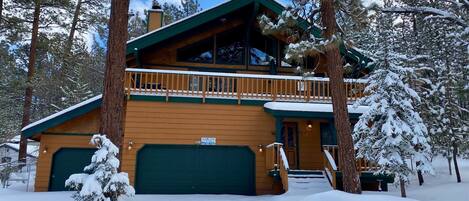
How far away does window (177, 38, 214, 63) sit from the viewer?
13.6 m

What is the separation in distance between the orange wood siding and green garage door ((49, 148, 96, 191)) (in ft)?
6.78

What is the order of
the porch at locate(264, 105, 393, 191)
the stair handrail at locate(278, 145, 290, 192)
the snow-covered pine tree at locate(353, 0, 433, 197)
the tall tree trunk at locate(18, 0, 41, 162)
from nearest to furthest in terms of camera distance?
the snow-covered pine tree at locate(353, 0, 433, 197) < the stair handrail at locate(278, 145, 290, 192) < the porch at locate(264, 105, 393, 191) < the tall tree trunk at locate(18, 0, 41, 162)

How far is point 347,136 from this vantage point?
8.02 metres

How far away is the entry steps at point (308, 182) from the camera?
33.2 ft

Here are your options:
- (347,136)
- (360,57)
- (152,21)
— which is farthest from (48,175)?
(360,57)

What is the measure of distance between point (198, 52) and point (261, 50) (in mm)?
2318

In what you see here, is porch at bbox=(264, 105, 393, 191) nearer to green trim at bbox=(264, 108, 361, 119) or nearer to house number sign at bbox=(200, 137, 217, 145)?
green trim at bbox=(264, 108, 361, 119)

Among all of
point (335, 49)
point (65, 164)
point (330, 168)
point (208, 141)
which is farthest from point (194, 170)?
point (335, 49)

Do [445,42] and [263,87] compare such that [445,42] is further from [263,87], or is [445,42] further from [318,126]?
[263,87]

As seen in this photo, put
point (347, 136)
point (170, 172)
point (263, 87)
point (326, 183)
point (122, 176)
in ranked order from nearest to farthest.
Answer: point (122, 176), point (347, 136), point (326, 183), point (170, 172), point (263, 87)

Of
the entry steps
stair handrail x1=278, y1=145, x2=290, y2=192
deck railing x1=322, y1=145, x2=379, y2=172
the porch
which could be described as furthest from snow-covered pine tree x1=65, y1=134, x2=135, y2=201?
deck railing x1=322, y1=145, x2=379, y2=172

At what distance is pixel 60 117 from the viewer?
12.0 meters

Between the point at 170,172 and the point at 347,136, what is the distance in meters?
5.78

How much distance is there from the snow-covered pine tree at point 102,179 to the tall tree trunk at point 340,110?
4.35 meters
